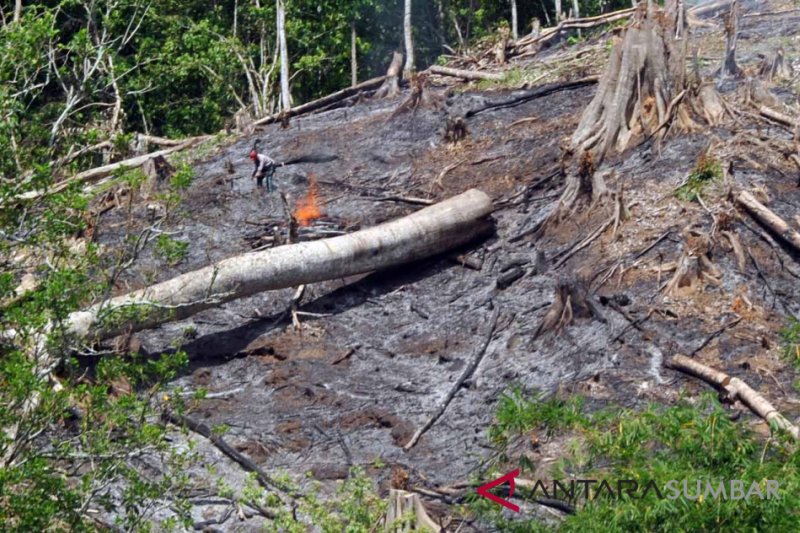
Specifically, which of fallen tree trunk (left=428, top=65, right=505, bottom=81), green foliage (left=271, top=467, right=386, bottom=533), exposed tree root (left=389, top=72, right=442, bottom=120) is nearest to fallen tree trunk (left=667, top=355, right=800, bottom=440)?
green foliage (left=271, top=467, right=386, bottom=533)

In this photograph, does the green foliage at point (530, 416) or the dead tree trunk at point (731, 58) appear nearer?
the green foliage at point (530, 416)

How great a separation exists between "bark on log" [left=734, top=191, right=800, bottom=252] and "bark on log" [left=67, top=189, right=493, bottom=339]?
9.89 ft

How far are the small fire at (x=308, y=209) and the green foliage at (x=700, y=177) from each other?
4594mm

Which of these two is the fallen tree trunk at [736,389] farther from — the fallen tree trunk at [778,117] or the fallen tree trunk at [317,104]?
the fallen tree trunk at [317,104]

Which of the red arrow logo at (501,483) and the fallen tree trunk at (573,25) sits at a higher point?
the fallen tree trunk at (573,25)

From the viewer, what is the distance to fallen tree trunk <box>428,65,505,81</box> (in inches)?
777

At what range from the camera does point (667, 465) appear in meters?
8.43

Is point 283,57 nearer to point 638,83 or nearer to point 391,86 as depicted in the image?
point 391,86

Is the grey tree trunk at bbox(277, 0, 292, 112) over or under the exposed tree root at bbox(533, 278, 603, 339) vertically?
over

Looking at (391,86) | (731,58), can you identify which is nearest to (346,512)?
(731,58)

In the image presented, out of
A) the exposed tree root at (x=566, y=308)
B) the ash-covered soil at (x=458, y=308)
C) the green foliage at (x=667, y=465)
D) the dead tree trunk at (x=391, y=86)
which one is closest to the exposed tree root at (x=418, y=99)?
the ash-covered soil at (x=458, y=308)

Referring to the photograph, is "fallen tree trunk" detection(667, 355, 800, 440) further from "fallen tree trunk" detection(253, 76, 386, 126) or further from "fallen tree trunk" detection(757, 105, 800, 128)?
"fallen tree trunk" detection(253, 76, 386, 126)

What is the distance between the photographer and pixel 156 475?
11156 millimetres

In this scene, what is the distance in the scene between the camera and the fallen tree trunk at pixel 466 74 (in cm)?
1973
